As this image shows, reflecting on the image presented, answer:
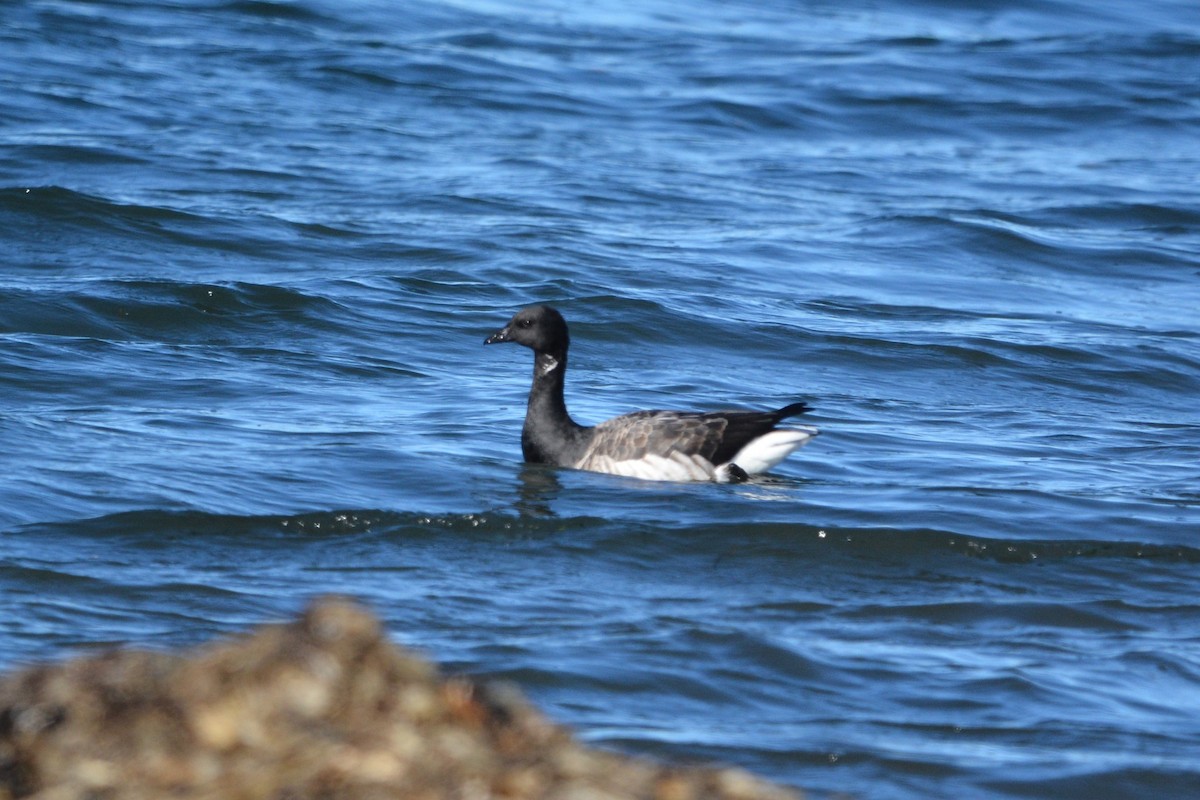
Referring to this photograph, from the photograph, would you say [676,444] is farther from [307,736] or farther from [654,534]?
[307,736]

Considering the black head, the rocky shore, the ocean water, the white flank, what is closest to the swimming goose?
the white flank

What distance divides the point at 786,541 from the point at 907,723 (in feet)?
8.76

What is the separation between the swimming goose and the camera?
1057 cm

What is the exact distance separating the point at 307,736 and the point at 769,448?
7152 mm

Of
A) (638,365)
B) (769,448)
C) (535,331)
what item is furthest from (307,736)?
(638,365)

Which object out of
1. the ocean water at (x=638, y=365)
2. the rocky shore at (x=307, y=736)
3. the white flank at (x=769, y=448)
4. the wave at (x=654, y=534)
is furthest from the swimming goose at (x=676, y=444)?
the rocky shore at (x=307, y=736)

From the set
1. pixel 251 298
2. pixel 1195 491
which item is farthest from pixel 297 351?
pixel 1195 491

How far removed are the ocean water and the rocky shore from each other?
7.49ft

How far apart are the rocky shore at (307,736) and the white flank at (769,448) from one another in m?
6.66

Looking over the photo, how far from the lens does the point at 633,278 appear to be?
16.6 metres

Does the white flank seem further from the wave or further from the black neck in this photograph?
the wave

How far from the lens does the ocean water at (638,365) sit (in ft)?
23.2

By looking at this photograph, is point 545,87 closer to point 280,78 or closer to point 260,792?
point 280,78

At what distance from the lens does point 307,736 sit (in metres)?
3.66
